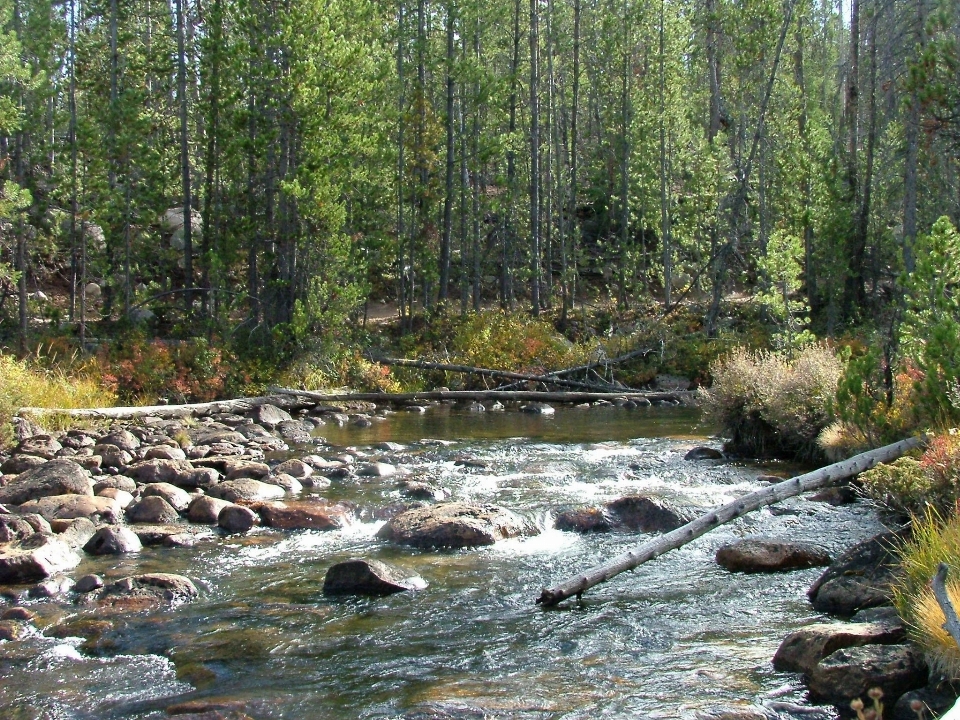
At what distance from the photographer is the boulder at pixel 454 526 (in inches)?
390

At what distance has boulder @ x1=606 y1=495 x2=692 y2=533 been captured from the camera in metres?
10.4

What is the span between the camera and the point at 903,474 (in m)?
8.33

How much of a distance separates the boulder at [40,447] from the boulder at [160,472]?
4.27 feet

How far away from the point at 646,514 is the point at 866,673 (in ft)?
15.9

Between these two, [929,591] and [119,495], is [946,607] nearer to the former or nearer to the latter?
[929,591]

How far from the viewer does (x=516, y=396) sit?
22172 mm

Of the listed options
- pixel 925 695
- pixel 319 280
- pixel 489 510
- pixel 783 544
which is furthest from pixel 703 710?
pixel 319 280

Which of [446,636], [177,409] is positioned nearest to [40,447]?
[177,409]

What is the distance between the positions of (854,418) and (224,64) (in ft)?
59.5

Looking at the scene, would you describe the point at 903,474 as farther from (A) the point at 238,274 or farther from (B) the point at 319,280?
(A) the point at 238,274

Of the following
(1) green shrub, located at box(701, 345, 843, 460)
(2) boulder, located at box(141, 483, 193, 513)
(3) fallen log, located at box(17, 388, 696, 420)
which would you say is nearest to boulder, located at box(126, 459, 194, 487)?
(2) boulder, located at box(141, 483, 193, 513)

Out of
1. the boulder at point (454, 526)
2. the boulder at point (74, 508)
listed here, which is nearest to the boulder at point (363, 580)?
the boulder at point (454, 526)

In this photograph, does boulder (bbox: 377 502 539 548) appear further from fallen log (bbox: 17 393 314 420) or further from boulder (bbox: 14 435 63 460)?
→ fallen log (bbox: 17 393 314 420)

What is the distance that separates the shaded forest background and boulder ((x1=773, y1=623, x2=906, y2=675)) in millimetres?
8474
